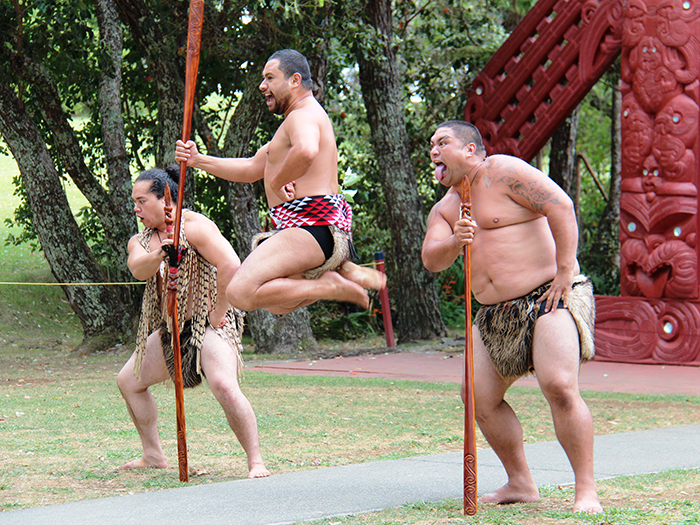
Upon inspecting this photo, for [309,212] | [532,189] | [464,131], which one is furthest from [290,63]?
[532,189]

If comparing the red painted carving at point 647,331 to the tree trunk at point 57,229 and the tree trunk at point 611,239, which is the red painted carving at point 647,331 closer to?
the tree trunk at point 611,239

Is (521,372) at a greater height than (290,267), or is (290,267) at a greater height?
(290,267)

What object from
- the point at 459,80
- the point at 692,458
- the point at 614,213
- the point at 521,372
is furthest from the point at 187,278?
the point at 614,213

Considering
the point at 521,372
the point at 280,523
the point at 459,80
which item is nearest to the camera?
the point at 280,523

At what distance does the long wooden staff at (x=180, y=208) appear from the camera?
5176mm

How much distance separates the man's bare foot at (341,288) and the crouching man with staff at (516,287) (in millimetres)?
590

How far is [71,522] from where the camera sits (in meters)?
4.16

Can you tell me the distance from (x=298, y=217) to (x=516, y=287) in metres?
1.31

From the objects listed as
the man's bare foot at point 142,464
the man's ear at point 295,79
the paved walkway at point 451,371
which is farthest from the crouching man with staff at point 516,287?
the paved walkway at point 451,371

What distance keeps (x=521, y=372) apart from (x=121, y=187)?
32.1 ft

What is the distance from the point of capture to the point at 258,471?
5332 millimetres

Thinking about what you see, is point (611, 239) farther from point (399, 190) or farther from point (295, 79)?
point (295, 79)

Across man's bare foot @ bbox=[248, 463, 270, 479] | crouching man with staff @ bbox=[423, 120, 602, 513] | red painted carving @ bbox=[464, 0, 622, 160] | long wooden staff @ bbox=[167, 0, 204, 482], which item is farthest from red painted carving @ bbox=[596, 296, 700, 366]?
long wooden staff @ bbox=[167, 0, 204, 482]

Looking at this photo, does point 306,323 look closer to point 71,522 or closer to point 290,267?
point 290,267
